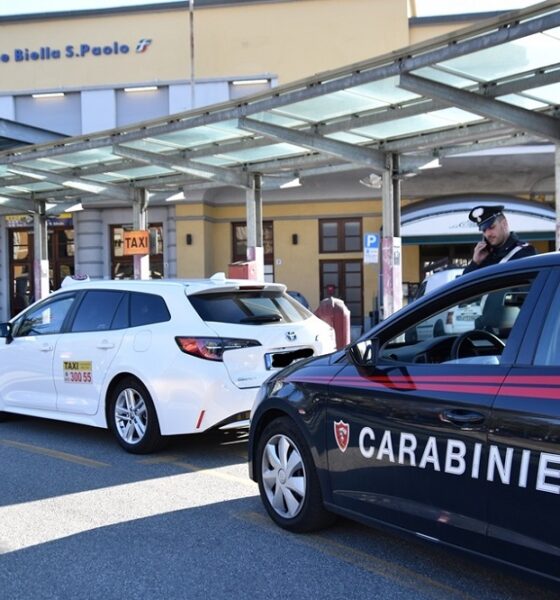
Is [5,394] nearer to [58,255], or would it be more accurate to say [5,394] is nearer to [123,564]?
[123,564]

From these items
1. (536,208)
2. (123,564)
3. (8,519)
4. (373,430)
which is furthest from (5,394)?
(536,208)

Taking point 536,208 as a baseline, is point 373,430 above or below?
below

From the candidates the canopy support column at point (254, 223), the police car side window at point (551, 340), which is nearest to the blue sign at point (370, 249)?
the canopy support column at point (254, 223)

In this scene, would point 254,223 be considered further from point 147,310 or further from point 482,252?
point 482,252

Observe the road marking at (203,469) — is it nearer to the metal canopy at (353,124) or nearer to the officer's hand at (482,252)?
the officer's hand at (482,252)

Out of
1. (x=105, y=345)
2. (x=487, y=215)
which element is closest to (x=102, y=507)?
(x=105, y=345)

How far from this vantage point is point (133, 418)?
6.79m

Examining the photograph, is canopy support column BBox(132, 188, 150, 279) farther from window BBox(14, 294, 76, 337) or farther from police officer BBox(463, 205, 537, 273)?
police officer BBox(463, 205, 537, 273)

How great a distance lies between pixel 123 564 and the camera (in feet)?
13.7

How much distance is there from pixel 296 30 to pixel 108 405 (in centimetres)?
1949

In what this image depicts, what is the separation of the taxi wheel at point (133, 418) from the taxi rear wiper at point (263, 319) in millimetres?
1111

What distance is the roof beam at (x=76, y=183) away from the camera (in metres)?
15.4

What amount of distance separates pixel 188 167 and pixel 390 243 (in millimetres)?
4191

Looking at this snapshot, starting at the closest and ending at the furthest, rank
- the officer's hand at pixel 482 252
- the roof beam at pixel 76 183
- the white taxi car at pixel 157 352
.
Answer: the officer's hand at pixel 482 252 < the white taxi car at pixel 157 352 < the roof beam at pixel 76 183
